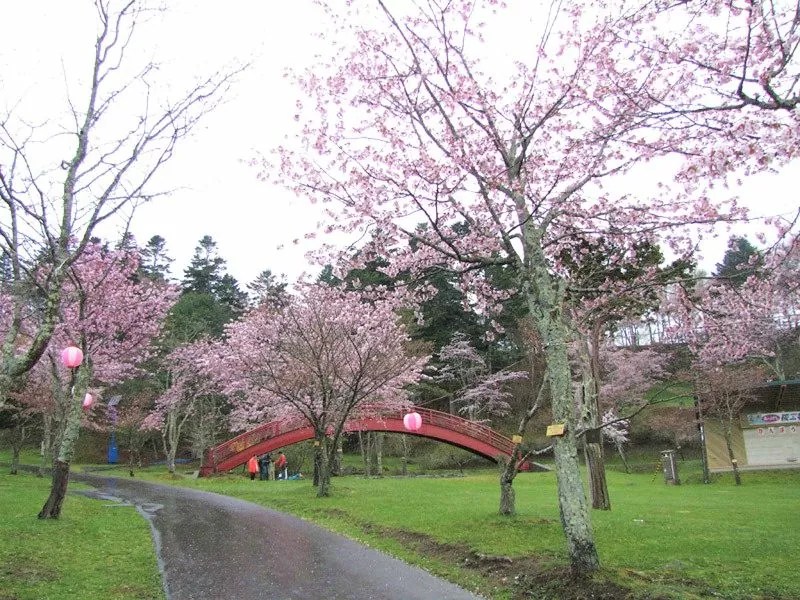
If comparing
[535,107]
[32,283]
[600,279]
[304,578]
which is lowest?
[304,578]

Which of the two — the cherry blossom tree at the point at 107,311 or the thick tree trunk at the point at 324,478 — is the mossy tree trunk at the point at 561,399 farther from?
the thick tree trunk at the point at 324,478

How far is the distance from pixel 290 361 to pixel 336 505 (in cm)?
612

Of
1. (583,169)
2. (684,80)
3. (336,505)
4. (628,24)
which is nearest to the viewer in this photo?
(628,24)

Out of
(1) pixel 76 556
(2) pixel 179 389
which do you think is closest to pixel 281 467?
(2) pixel 179 389

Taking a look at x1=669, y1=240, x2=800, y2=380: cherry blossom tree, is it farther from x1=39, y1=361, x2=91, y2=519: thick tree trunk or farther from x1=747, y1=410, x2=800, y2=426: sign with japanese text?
x1=39, y1=361, x2=91, y2=519: thick tree trunk

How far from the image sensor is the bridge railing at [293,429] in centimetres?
2709

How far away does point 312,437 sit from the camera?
26984 mm

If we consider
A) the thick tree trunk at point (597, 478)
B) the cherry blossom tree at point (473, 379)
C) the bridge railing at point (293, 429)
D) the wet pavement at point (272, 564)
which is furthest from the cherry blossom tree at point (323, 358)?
the cherry blossom tree at point (473, 379)

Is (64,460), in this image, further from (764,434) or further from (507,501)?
(764,434)

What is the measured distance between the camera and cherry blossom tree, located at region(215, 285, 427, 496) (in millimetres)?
17750

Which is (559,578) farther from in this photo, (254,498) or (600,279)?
(254,498)

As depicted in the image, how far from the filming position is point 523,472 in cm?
2923

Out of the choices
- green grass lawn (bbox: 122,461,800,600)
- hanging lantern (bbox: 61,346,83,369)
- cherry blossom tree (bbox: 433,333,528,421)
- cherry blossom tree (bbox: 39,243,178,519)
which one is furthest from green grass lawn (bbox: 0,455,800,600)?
cherry blossom tree (bbox: 433,333,528,421)

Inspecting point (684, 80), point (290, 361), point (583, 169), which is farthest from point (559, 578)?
point (290, 361)
